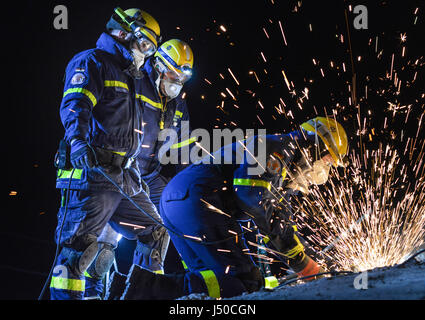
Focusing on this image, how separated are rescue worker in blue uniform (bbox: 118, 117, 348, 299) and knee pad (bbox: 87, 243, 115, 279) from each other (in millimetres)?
780

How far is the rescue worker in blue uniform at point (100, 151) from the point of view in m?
2.67

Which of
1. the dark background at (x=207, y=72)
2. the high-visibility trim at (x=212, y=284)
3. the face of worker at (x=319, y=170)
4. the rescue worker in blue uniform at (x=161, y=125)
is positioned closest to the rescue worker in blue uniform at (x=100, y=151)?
the rescue worker in blue uniform at (x=161, y=125)

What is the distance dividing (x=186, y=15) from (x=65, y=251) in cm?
466

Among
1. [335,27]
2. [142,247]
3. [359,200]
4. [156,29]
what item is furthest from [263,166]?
Result: [335,27]

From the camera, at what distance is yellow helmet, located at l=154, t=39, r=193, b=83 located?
12.5 ft

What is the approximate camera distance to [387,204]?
598 cm

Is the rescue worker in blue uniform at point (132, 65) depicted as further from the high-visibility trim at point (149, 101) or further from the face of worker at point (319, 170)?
the face of worker at point (319, 170)

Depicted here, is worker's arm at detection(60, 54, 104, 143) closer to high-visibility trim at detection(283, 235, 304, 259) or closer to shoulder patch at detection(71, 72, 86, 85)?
shoulder patch at detection(71, 72, 86, 85)

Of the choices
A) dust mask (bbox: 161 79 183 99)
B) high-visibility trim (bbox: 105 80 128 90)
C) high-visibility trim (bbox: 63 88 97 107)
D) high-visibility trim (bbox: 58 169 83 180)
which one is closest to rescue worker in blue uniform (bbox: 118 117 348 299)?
high-visibility trim (bbox: 58 169 83 180)

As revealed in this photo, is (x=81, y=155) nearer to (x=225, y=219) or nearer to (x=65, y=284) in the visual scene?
(x=65, y=284)

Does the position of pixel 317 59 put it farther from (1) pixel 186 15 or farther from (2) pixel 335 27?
(1) pixel 186 15

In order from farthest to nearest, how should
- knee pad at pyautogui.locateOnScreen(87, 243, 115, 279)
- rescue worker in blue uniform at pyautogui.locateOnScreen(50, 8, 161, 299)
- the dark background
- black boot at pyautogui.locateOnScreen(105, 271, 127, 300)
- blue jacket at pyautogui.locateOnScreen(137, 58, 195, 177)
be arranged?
the dark background < blue jacket at pyautogui.locateOnScreen(137, 58, 195, 177) < knee pad at pyautogui.locateOnScreen(87, 243, 115, 279) < rescue worker in blue uniform at pyautogui.locateOnScreen(50, 8, 161, 299) < black boot at pyautogui.locateOnScreen(105, 271, 127, 300)

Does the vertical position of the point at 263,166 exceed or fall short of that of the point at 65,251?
it exceeds it

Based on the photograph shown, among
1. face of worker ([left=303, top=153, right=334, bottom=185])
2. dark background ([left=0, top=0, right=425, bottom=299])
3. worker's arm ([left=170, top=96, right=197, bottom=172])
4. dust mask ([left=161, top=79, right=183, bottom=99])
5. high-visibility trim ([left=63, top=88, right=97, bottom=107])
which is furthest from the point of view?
dark background ([left=0, top=0, right=425, bottom=299])
